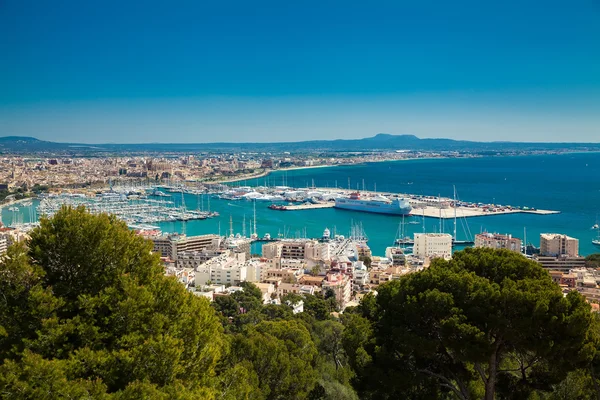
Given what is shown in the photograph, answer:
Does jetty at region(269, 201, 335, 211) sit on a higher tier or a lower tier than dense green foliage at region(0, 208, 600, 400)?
lower

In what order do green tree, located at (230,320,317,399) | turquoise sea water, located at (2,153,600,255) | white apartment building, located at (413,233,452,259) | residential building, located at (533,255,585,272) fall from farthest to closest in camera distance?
1. turquoise sea water, located at (2,153,600,255)
2. white apartment building, located at (413,233,452,259)
3. residential building, located at (533,255,585,272)
4. green tree, located at (230,320,317,399)

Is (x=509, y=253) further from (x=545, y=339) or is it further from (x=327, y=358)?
(x=327, y=358)

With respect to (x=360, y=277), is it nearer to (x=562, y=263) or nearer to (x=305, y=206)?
(x=562, y=263)

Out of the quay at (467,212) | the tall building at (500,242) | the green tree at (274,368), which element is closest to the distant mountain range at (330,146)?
the quay at (467,212)

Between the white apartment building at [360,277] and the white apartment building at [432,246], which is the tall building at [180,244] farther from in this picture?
the white apartment building at [432,246]

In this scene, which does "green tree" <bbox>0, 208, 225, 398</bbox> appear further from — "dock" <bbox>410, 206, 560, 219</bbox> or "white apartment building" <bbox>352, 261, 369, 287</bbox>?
"dock" <bbox>410, 206, 560, 219</bbox>

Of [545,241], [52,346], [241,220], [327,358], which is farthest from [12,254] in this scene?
[241,220]

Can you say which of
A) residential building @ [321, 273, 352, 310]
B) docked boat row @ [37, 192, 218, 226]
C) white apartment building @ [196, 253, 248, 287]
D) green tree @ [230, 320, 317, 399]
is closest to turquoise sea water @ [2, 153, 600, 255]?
docked boat row @ [37, 192, 218, 226]
